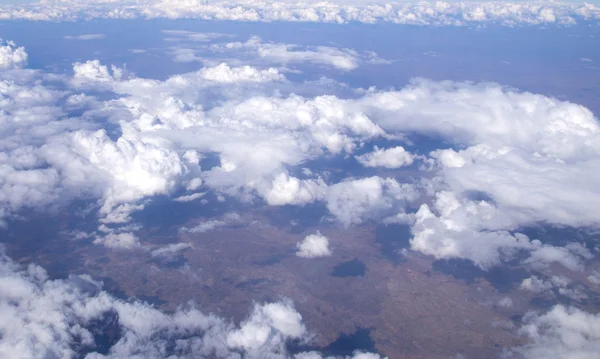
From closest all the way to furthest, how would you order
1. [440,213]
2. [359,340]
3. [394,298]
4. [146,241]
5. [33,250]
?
[359,340], [394,298], [33,250], [146,241], [440,213]

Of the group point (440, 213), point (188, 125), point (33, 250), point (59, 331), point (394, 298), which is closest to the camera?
point (59, 331)

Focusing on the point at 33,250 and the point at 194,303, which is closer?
the point at 194,303

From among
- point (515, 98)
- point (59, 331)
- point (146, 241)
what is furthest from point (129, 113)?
point (515, 98)

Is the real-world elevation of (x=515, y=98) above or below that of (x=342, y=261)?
above

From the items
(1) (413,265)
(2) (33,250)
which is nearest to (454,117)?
(1) (413,265)

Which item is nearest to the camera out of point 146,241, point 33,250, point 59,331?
point 59,331

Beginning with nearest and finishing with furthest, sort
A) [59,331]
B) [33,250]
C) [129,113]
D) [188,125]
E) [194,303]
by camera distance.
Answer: [59,331] < [194,303] < [33,250] < [188,125] < [129,113]

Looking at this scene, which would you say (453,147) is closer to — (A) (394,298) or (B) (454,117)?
(B) (454,117)

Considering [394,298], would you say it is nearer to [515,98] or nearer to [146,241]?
[146,241]

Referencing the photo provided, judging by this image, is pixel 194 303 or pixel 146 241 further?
pixel 146 241

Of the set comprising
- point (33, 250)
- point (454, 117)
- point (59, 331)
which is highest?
point (454, 117)
